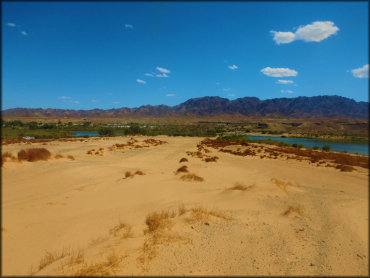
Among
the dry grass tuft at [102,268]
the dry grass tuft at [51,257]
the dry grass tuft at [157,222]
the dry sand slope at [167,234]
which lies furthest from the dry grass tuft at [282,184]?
the dry grass tuft at [51,257]

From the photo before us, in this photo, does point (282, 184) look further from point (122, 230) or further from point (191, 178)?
point (122, 230)

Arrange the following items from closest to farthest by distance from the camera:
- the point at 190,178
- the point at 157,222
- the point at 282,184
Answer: the point at 157,222 → the point at 282,184 → the point at 190,178

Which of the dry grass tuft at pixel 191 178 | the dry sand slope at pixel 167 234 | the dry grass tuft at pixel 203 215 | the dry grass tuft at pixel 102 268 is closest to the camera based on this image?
the dry sand slope at pixel 167 234

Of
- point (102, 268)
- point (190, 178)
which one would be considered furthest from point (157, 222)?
point (190, 178)

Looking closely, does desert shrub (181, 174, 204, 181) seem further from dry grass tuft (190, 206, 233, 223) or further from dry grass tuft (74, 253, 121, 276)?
dry grass tuft (74, 253, 121, 276)

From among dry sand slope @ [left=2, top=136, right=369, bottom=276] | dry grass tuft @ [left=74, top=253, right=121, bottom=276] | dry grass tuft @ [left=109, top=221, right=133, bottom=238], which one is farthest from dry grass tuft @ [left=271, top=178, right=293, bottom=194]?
dry grass tuft @ [left=74, top=253, right=121, bottom=276]

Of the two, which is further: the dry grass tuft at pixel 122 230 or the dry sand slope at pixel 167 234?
the dry grass tuft at pixel 122 230

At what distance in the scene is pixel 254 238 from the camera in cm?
484

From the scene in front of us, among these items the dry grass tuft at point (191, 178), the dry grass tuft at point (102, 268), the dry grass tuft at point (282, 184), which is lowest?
the dry grass tuft at point (191, 178)

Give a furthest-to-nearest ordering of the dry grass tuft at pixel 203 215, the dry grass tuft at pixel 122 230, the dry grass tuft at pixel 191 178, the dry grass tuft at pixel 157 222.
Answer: the dry grass tuft at pixel 191 178
the dry grass tuft at pixel 203 215
the dry grass tuft at pixel 157 222
the dry grass tuft at pixel 122 230

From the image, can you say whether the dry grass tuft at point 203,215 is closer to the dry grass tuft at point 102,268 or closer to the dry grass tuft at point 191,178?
the dry grass tuft at point 102,268

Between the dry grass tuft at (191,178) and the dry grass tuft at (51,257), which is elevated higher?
the dry grass tuft at (51,257)

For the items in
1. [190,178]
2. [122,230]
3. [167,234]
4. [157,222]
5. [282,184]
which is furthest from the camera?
[190,178]

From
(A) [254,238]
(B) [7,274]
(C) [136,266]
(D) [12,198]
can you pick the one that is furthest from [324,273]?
(D) [12,198]
